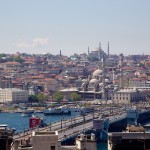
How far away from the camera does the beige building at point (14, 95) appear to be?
58812mm

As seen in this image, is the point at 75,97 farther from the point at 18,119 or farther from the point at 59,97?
the point at 18,119

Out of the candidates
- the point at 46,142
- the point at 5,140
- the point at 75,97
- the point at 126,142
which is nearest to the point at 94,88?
the point at 75,97

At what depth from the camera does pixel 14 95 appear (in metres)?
59.0

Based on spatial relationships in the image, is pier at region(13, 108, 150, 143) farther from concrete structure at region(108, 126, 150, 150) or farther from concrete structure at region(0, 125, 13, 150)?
concrete structure at region(108, 126, 150, 150)

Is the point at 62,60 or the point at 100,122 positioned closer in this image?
the point at 100,122

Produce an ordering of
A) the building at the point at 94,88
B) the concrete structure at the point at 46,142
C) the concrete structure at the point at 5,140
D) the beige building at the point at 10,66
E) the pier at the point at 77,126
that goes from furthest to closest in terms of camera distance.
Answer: the beige building at the point at 10,66, the building at the point at 94,88, the pier at the point at 77,126, the concrete structure at the point at 5,140, the concrete structure at the point at 46,142

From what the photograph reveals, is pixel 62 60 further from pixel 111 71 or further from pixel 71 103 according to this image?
pixel 71 103

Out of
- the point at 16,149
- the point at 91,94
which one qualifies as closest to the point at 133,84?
the point at 91,94

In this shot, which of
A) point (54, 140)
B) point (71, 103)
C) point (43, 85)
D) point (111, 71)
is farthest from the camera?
point (111, 71)

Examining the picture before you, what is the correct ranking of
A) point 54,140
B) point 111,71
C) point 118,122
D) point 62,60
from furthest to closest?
point 62,60, point 111,71, point 118,122, point 54,140

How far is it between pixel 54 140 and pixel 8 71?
2778 inches

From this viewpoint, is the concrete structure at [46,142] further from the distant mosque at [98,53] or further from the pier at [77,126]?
the distant mosque at [98,53]

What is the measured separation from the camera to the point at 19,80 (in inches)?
2741

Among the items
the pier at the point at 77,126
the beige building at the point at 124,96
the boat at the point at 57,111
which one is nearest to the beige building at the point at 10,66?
the beige building at the point at 124,96
